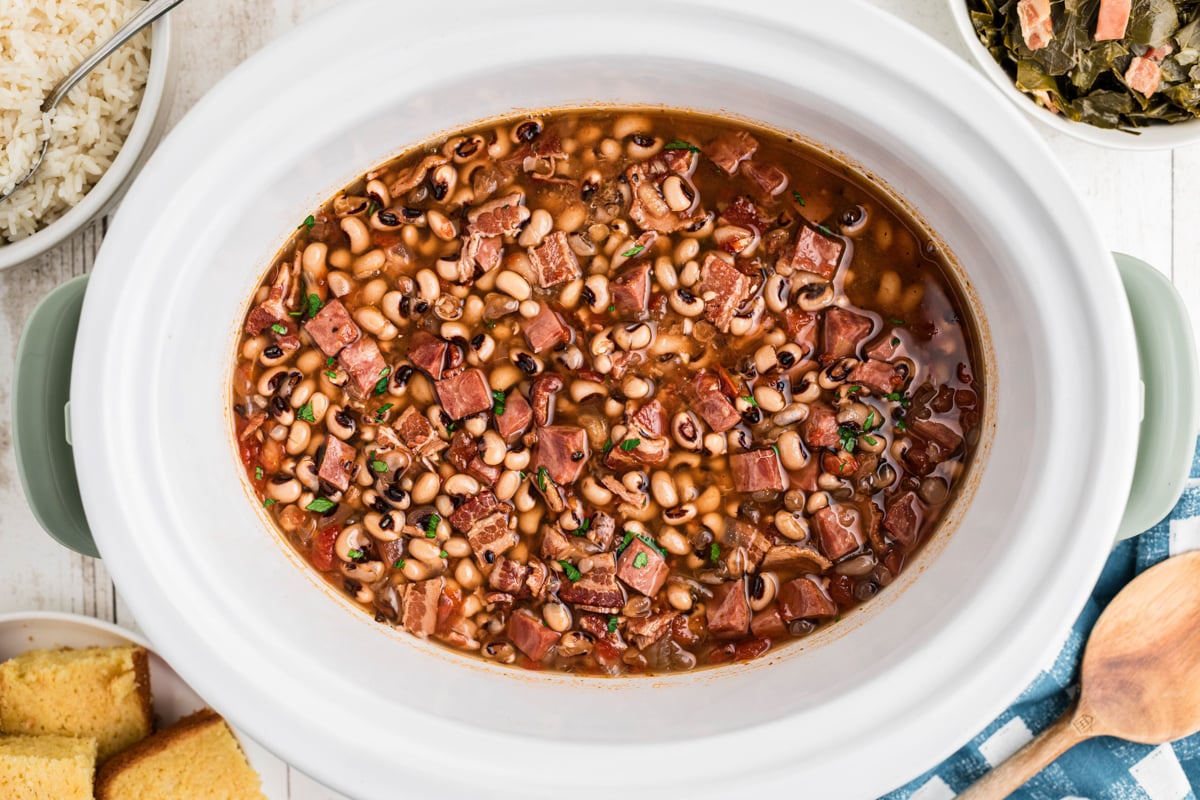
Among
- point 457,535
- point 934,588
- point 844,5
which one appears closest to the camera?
point 844,5

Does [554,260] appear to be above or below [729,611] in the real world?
above

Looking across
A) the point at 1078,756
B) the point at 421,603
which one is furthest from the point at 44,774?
the point at 1078,756

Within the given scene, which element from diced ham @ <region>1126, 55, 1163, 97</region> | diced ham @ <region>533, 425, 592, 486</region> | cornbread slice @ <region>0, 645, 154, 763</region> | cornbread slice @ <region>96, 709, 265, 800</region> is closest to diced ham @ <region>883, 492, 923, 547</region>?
diced ham @ <region>533, 425, 592, 486</region>

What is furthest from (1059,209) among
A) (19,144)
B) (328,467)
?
(19,144)

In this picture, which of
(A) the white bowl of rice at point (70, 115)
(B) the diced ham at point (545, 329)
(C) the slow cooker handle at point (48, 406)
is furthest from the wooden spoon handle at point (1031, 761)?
(A) the white bowl of rice at point (70, 115)

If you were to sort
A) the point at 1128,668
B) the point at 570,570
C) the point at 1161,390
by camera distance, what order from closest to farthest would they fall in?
the point at 1161,390 < the point at 570,570 < the point at 1128,668

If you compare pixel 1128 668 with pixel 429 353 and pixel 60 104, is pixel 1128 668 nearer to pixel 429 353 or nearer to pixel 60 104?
pixel 429 353

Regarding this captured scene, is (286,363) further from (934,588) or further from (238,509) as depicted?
(934,588)
